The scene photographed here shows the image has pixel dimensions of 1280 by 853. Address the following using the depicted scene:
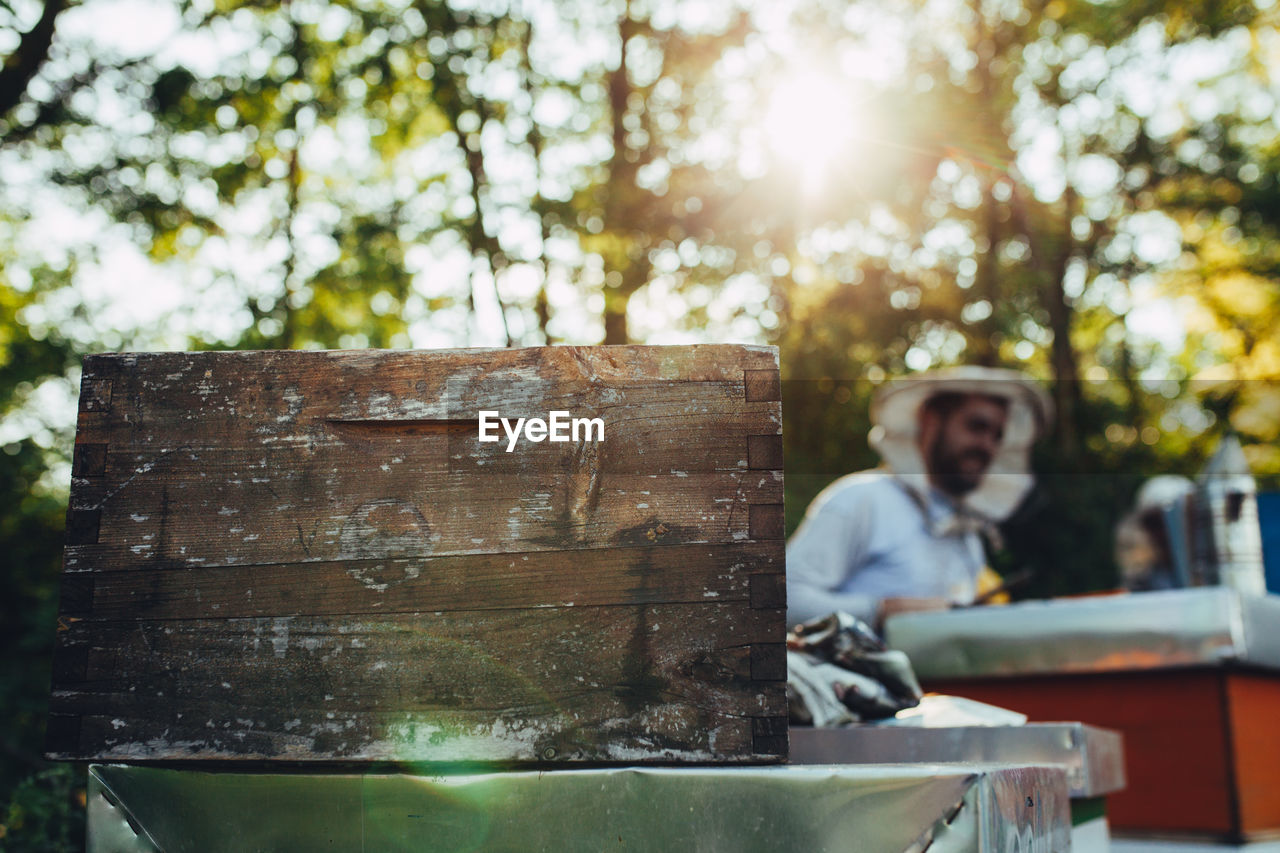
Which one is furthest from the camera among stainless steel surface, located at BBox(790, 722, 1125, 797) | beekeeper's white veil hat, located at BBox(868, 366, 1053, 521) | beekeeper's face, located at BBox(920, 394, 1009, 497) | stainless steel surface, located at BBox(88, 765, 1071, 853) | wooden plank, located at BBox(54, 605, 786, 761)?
beekeeper's white veil hat, located at BBox(868, 366, 1053, 521)

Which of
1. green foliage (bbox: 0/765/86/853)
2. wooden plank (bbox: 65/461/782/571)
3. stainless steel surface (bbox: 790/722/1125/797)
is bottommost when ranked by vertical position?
green foliage (bbox: 0/765/86/853)

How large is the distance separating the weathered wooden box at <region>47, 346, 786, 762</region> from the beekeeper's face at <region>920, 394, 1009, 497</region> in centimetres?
337

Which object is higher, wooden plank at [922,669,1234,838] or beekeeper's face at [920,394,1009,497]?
beekeeper's face at [920,394,1009,497]

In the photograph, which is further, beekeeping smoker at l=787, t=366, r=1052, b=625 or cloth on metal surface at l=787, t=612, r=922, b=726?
beekeeping smoker at l=787, t=366, r=1052, b=625

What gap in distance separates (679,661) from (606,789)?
0.19m

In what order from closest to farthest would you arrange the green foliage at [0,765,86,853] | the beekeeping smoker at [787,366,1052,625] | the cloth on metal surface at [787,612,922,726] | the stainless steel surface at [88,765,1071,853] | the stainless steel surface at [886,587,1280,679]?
the stainless steel surface at [88,765,1071,853]
the cloth on metal surface at [787,612,922,726]
the stainless steel surface at [886,587,1280,679]
the green foliage at [0,765,86,853]
the beekeeping smoker at [787,366,1052,625]

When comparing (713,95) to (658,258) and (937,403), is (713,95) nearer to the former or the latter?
(658,258)

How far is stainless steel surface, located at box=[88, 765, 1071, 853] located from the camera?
1.13 meters

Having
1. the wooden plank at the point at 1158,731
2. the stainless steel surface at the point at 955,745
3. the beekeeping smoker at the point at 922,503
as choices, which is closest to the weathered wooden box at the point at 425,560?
the stainless steel surface at the point at 955,745

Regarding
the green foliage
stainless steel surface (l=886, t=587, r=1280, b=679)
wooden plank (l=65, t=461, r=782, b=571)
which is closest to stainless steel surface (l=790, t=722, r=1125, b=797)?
wooden plank (l=65, t=461, r=782, b=571)

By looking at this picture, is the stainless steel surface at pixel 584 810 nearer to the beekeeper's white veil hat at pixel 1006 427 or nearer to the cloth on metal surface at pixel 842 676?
the cloth on metal surface at pixel 842 676

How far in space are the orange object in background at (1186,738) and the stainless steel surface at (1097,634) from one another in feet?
0.28

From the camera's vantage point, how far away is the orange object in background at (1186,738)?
93.9 inches

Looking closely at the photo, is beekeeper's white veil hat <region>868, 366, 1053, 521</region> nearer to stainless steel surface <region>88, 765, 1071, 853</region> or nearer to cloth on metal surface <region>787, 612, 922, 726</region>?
cloth on metal surface <region>787, 612, 922, 726</region>
